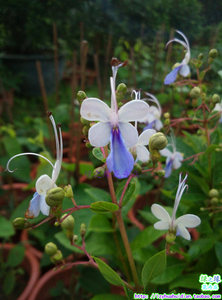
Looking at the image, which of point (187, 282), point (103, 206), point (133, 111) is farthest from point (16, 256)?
point (133, 111)

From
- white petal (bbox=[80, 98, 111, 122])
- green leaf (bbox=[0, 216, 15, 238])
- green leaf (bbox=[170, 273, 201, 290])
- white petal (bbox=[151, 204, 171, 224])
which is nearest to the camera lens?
white petal (bbox=[80, 98, 111, 122])

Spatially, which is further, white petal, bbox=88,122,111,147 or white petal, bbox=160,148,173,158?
white petal, bbox=160,148,173,158

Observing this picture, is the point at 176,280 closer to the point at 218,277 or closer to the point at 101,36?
the point at 218,277

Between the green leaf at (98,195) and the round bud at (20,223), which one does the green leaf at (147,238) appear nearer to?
→ the green leaf at (98,195)

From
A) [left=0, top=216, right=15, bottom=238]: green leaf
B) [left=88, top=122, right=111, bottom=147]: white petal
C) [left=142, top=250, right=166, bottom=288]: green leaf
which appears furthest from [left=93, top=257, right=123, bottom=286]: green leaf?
[left=0, top=216, right=15, bottom=238]: green leaf

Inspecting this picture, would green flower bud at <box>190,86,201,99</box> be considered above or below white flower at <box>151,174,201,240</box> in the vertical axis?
above

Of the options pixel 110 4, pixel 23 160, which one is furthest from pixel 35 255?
pixel 110 4

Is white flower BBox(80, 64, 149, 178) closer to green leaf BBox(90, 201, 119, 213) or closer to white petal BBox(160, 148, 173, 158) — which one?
green leaf BBox(90, 201, 119, 213)
